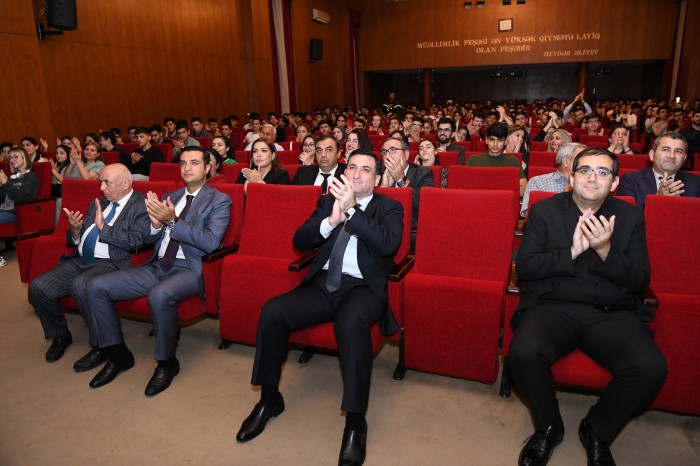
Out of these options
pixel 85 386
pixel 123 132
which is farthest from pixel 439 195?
pixel 123 132

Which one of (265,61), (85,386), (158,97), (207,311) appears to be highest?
(265,61)

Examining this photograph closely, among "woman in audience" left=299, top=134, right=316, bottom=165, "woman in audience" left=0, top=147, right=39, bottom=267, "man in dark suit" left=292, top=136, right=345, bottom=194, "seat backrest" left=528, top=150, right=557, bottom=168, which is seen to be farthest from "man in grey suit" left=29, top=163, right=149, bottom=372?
"seat backrest" left=528, top=150, right=557, bottom=168

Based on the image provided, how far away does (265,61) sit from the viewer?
43.0 ft

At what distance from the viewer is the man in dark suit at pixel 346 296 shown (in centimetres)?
211

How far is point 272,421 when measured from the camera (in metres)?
2.32

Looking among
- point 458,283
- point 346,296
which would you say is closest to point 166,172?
point 346,296

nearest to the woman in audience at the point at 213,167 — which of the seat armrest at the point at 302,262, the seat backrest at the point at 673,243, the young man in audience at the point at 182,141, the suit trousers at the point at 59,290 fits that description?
the suit trousers at the point at 59,290

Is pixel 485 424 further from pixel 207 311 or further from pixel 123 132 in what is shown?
pixel 123 132

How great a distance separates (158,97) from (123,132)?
3.88 feet

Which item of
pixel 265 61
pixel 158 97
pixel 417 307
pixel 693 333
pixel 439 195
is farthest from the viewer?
pixel 265 61

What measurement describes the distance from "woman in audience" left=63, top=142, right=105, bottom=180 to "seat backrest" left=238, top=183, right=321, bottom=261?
3024 mm

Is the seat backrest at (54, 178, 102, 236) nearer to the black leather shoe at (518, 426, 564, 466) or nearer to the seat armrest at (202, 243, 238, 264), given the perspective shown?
the seat armrest at (202, 243, 238, 264)

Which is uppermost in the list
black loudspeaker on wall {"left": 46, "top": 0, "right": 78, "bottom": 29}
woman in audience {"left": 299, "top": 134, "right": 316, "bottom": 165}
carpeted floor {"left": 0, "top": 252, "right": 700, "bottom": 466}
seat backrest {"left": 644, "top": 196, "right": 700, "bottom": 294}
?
black loudspeaker on wall {"left": 46, "top": 0, "right": 78, "bottom": 29}

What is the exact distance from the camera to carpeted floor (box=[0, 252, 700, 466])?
6.81 feet
